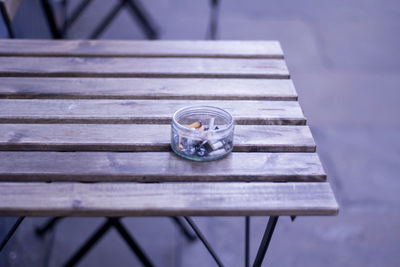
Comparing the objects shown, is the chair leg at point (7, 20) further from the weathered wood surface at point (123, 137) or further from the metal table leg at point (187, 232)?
the metal table leg at point (187, 232)

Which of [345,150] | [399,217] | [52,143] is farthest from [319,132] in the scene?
[52,143]

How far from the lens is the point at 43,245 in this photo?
2451mm

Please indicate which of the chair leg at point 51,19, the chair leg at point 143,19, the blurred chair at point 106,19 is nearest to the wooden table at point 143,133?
the chair leg at point 51,19

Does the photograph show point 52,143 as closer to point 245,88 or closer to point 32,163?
point 32,163

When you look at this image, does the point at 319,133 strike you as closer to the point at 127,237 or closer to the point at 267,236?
the point at 127,237

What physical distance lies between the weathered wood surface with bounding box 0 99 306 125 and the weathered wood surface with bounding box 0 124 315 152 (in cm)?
3

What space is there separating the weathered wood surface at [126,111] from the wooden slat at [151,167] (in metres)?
0.16

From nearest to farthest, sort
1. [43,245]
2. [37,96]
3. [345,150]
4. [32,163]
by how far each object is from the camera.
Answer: [32,163] < [37,96] < [43,245] < [345,150]

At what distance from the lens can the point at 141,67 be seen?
1.61 m

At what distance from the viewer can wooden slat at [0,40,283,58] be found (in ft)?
5.53

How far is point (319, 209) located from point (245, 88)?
1.84ft

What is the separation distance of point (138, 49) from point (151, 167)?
70 cm

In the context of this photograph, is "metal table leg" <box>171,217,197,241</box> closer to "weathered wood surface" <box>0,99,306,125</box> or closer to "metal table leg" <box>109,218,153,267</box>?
"metal table leg" <box>109,218,153,267</box>

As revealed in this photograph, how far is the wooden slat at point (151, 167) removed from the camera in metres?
1.12
